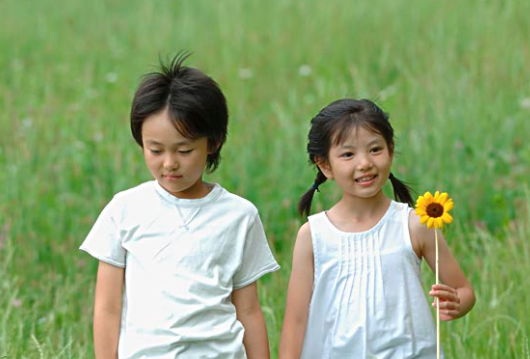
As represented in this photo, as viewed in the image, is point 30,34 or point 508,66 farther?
point 30,34

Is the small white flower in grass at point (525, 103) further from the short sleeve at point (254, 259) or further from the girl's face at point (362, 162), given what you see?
the short sleeve at point (254, 259)

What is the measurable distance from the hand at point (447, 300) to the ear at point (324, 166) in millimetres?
484

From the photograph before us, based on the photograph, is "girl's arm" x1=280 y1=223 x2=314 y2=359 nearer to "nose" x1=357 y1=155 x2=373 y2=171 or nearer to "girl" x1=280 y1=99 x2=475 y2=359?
"girl" x1=280 y1=99 x2=475 y2=359

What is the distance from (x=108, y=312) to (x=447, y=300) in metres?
0.98

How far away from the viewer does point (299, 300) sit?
3217mm

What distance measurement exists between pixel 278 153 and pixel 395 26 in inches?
96.9

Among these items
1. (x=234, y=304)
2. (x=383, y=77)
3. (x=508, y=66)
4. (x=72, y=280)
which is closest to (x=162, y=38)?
(x=383, y=77)

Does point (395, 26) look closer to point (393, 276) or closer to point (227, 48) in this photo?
point (227, 48)

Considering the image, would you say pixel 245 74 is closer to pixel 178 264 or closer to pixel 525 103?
pixel 525 103

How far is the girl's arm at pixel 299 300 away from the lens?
3215mm

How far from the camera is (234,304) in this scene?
10.5ft

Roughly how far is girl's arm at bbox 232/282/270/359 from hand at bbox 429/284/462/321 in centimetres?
53

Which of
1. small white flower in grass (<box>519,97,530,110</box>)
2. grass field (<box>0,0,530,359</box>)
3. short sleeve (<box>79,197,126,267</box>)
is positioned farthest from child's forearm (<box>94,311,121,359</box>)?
small white flower in grass (<box>519,97,530,110</box>)

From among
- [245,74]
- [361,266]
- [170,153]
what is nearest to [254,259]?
[361,266]
